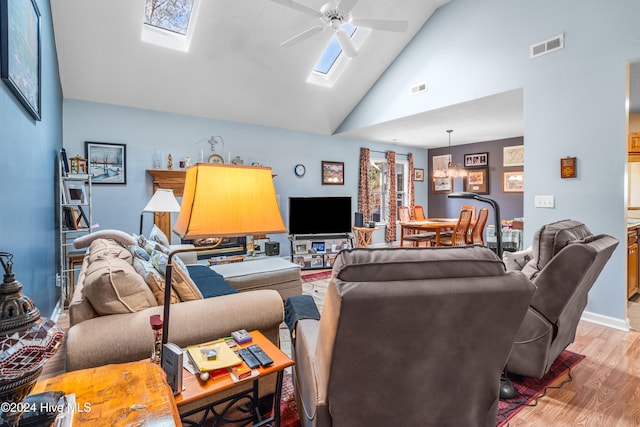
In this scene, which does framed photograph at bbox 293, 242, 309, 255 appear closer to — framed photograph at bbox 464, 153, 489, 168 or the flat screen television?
the flat screen television

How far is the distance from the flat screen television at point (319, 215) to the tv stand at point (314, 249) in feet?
0.36

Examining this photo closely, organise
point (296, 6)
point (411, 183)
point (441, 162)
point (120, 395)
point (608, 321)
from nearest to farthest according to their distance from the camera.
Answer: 1. point (120, 395)
2. point (608, 321)
3. point (296, 6)
4. point (411, 183)
5. point (441, 162)

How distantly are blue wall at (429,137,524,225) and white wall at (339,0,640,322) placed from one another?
361 cm

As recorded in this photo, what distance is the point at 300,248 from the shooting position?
5.62 metres

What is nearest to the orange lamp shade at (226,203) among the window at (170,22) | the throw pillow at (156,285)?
the throw pillow at (156,285)

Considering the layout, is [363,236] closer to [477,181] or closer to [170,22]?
[477,181]

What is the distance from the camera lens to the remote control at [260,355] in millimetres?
1309

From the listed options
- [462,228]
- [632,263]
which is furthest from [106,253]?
[462,228]

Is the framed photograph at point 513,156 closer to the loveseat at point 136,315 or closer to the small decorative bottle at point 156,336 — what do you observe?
the loveseat at point 136,315

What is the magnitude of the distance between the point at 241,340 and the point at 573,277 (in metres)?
1.76

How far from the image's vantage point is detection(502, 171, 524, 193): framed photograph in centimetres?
689

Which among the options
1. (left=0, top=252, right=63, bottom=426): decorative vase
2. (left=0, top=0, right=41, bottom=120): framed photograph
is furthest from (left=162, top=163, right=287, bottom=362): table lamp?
(left=0, top=0, right=41, bottom=120): framed photograph

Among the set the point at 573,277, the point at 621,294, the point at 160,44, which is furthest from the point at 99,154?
the point at 621,294

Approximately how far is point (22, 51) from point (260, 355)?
2.00 metres
